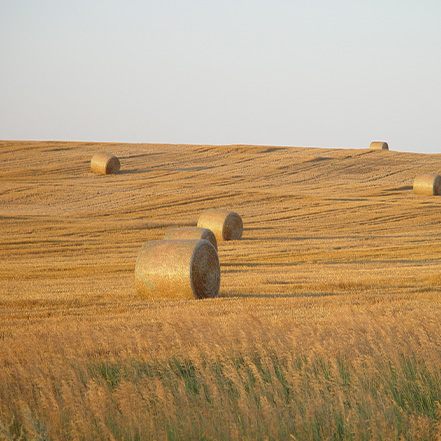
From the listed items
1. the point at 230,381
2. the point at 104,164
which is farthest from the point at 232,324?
the point at 104,164

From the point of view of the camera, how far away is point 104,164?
40.8 metres

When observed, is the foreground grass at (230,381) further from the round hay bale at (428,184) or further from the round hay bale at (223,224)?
the round hay bale at (428,184)

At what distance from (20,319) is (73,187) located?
2668 centimetres

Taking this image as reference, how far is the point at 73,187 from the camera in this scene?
36.2m

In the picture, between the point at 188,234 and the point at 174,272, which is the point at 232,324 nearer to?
the point at 174,272

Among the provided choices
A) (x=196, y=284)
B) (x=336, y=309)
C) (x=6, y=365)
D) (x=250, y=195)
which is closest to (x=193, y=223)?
(x=250, y=195)

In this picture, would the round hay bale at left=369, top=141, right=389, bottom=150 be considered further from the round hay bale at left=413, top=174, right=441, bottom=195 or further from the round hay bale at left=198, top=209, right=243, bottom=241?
the round hay bale at left=198, top=209, right=243, bottom=241

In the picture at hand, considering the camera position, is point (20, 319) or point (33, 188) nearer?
point (20, 319)

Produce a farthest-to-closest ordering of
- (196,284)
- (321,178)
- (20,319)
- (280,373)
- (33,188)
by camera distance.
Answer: (321,178), (33,188), (196,284), (20,319), (280,373)

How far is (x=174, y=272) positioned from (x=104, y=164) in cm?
2886

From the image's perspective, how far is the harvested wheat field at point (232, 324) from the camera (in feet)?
17.5

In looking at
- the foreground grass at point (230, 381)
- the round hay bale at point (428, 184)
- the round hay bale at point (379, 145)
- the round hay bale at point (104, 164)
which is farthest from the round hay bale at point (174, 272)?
the round hay bale at point (379, 145)

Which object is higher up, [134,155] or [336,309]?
[134,155]

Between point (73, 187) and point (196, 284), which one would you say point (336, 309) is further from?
point (73, 187)
